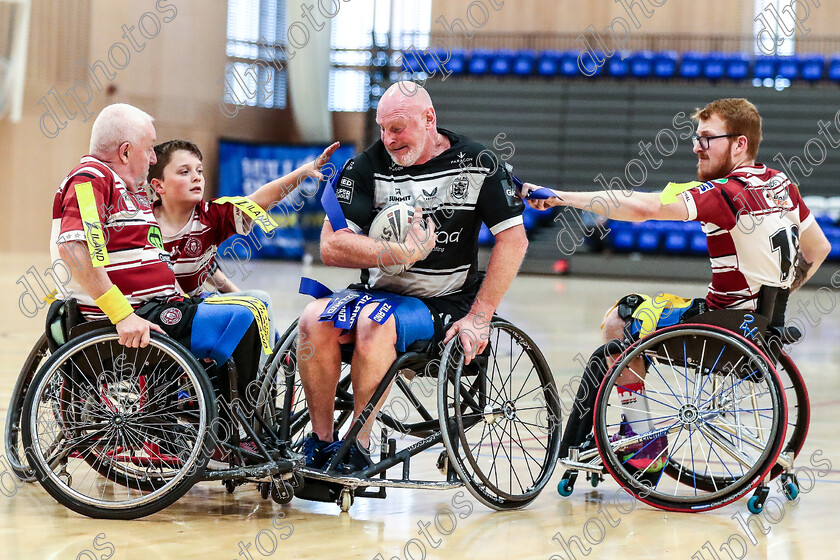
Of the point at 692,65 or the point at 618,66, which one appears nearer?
the point at 692,65

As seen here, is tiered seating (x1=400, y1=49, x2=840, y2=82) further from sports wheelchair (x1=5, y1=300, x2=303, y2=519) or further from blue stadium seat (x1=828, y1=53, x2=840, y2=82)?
sports wheelchair (x1=5, y1=300, x2=303, y2=519)

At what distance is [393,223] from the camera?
3078 millimetres

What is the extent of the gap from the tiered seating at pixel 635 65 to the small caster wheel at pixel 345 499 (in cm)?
1723

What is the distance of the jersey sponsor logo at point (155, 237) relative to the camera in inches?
118

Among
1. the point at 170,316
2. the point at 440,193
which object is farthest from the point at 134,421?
the point at 440,193

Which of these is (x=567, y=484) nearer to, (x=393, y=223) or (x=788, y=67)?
(x=393, y=223)

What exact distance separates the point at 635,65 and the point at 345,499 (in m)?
18.2

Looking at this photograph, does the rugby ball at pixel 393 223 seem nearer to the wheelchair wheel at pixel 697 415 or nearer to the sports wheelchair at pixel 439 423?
the sports wheelchair at pixel 439 423

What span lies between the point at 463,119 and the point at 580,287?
6.20m

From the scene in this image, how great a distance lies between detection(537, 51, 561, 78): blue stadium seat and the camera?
20453mm

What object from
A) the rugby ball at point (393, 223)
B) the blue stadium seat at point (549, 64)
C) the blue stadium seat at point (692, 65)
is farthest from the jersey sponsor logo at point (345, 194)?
the blue stadium seat at point (549, 64)

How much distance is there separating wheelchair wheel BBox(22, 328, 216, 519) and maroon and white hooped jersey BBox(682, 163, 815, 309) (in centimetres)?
160

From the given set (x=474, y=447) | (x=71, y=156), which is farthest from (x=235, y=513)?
(x=71, y=156)

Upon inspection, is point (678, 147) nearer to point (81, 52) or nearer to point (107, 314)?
point (81, 52)
